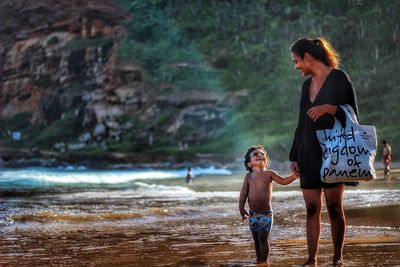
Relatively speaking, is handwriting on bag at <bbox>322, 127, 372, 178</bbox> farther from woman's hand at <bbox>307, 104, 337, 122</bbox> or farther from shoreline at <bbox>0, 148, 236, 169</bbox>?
shoreline at <bbox>0, 148, 236, 169</bbox>

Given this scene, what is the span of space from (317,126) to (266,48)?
169 feet

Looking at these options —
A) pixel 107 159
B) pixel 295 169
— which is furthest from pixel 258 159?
pixel 107 159

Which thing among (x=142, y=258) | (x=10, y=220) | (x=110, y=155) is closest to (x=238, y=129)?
(x=110, y=155)

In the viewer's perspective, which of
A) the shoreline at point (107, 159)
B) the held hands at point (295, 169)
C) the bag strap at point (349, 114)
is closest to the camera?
the bag strap at point (349, 114)

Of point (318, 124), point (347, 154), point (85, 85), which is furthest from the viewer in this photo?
point (85, 85)

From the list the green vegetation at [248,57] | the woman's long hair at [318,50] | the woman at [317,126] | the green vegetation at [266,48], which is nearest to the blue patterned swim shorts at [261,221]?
the woman at [317,126]

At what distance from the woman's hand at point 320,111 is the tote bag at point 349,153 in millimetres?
94

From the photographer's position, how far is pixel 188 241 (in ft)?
24.4

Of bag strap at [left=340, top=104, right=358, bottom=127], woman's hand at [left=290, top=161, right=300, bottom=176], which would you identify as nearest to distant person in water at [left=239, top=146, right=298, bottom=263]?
woman's hand at [left=290, top=161, right=300, bottom=176]

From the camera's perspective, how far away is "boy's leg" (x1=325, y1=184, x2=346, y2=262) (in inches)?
195

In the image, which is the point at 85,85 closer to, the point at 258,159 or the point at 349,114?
the point at 258,159

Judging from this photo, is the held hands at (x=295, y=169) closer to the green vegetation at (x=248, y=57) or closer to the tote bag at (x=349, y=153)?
the tote bag at (x=349, y=153)

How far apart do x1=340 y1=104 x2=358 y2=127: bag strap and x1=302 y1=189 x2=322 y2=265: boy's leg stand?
1.91 feet

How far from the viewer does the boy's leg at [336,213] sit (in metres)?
4.95
